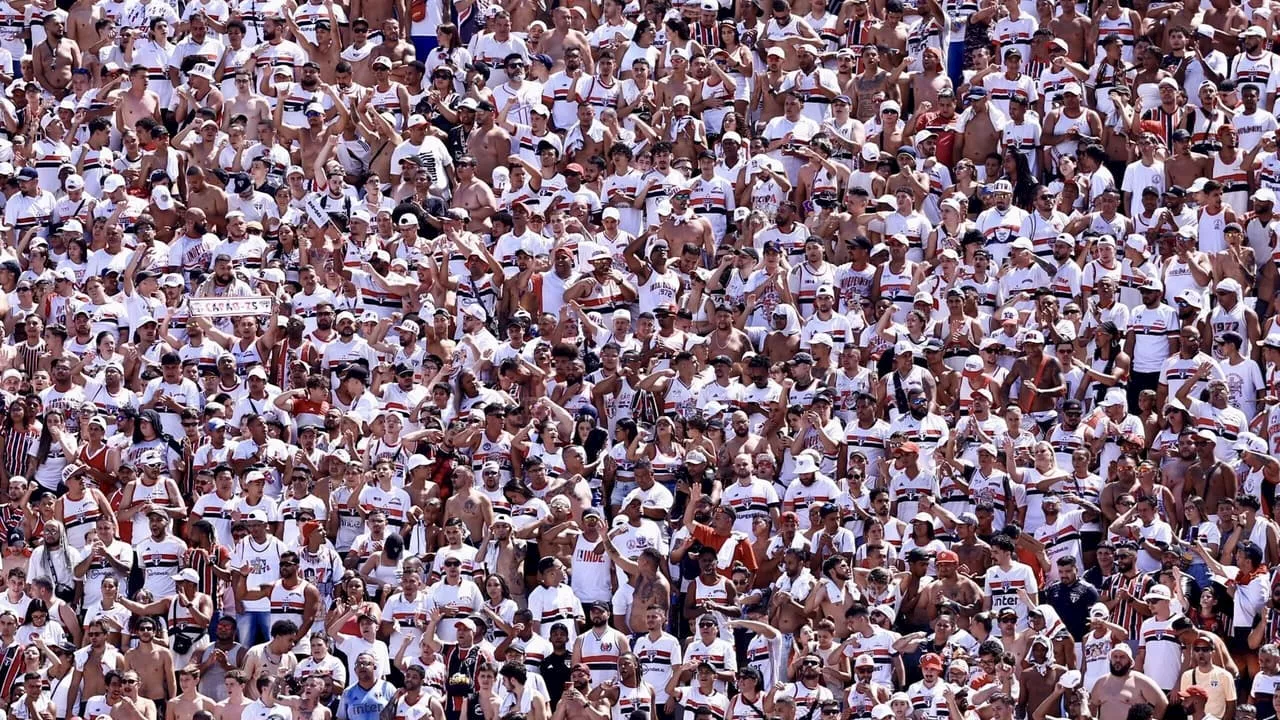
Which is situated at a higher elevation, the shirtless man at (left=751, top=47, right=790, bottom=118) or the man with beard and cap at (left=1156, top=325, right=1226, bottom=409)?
the shirtless man at (left=751, top=47, right=790, bottom=118)

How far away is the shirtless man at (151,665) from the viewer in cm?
2448

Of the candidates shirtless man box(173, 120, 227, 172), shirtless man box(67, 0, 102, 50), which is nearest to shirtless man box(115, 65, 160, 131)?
shirtless man box(173, 120, 227, 172)

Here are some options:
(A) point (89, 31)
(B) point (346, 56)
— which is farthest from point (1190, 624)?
(A) point (89, 31)

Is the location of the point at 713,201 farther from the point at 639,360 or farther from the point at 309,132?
the point at 309,132

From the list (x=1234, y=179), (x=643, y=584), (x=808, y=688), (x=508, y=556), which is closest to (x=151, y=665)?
(x=508, y=556)

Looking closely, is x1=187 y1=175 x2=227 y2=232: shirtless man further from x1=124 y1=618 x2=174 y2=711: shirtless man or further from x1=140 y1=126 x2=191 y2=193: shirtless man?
x1=124 y1=618 x2=174 y2=711: shirtless man

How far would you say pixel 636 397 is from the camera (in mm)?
27047

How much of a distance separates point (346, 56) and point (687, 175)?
4.18 meters

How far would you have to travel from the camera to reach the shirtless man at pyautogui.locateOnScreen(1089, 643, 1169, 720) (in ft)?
76.8

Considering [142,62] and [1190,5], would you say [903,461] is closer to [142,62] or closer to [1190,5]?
[1190,5]

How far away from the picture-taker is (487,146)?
2997 centimetres

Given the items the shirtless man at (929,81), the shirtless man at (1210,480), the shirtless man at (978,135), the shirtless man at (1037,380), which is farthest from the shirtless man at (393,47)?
the shirtless man at (1210,480)

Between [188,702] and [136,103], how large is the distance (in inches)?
341

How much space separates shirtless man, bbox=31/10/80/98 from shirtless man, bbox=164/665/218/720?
943cm
